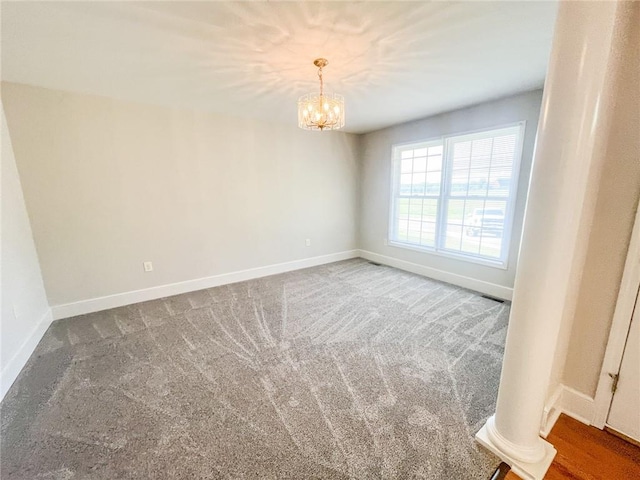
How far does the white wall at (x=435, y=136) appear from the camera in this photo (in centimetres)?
288

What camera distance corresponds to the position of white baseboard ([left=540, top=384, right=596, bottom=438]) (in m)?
1.45

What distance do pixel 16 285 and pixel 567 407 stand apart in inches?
160

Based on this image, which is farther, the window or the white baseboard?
the window

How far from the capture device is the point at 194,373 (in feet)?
6.31

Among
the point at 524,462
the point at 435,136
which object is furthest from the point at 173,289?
the point at 435,136

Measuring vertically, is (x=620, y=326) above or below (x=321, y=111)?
below

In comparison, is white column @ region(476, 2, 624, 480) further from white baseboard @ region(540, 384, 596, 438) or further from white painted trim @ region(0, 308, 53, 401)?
white painted trim @ region(0, 308, 53, 401)

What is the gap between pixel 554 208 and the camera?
101 centimetres

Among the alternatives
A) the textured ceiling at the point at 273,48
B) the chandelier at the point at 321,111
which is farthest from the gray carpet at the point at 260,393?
the textured ceiling at the point at 273,48

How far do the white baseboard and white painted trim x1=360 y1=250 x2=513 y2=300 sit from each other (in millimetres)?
1747

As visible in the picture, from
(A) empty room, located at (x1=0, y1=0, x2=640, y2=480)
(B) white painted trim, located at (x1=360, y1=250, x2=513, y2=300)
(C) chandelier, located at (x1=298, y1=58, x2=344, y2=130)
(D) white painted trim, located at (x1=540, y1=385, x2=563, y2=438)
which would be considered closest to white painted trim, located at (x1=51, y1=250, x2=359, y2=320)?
(A) empty room, located at (x1=0, y1=0, x2=640, y2=480)

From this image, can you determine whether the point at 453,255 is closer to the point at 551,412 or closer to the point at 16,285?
the point at 551,412

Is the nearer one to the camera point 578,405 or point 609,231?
point 609,231

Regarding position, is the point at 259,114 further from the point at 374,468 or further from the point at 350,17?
the point at 374,468
